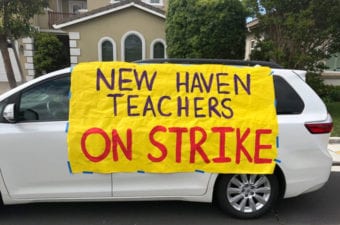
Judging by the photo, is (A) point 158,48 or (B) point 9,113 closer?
(B) point 9,113

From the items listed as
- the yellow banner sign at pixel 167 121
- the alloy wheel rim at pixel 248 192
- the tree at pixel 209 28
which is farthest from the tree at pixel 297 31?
the alloy wheel rim at pixel 248 192

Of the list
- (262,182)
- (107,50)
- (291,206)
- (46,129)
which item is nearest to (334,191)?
(291,206)

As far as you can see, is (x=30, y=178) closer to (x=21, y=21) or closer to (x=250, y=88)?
(x=250, y=88)

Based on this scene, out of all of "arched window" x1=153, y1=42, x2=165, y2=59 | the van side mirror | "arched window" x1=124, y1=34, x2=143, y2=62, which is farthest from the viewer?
"arched window" x1=153, y1=42, x2=165, y2=59

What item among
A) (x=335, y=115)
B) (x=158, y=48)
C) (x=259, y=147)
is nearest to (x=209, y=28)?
(x=335, y=115)

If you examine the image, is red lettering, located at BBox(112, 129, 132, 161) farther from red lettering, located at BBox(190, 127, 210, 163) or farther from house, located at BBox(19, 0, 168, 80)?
house, located at BBox(19, 0, 168, 80)

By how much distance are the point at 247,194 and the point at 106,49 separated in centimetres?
1240

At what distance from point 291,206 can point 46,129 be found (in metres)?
2.95

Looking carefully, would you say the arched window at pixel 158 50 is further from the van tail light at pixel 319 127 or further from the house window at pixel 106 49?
the van tail light at pixel 319 127

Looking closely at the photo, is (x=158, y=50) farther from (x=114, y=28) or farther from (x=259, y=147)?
(x=259, y=147)

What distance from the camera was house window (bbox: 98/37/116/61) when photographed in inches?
582

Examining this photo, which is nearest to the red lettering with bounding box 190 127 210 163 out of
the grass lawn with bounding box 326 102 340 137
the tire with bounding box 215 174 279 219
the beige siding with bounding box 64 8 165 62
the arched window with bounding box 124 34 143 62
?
the tire with bounding box 215 174 279 219

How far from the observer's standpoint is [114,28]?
14727 mm

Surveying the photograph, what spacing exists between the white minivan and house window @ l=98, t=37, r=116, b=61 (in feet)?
38.4
